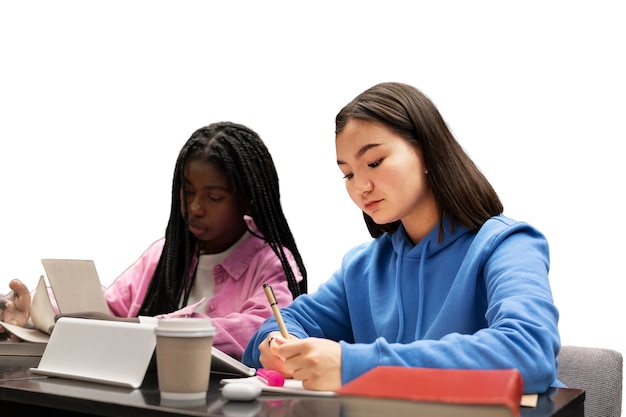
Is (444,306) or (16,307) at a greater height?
(444,306)

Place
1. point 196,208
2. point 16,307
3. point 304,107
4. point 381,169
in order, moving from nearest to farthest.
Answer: point 381,169 → point 16,307 → point 196,208 → point 304,107

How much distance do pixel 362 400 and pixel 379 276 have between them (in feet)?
2.52

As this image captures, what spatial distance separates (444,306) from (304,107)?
3.59 feet

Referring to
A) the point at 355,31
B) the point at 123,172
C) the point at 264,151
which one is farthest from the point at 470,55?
the point at 123,172

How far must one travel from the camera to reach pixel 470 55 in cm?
198

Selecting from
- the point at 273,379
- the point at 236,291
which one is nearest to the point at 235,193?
the point at 236,291

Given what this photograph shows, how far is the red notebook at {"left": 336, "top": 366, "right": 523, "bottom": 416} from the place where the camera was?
70 cm

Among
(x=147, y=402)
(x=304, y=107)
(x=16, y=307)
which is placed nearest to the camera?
(x=147, y=402)

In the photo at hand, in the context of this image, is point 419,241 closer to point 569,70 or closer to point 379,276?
point 379,276

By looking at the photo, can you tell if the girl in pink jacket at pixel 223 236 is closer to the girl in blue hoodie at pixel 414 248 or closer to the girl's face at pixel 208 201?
the girl's face at pixel 208 201

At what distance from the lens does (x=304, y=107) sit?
2.28m

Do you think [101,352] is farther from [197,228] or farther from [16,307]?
[197,228]

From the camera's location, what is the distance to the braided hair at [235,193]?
1937 mm

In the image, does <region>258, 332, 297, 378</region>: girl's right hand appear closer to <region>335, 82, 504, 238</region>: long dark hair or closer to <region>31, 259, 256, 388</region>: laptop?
<region>31, 259, 256, 388</region>: laptop
